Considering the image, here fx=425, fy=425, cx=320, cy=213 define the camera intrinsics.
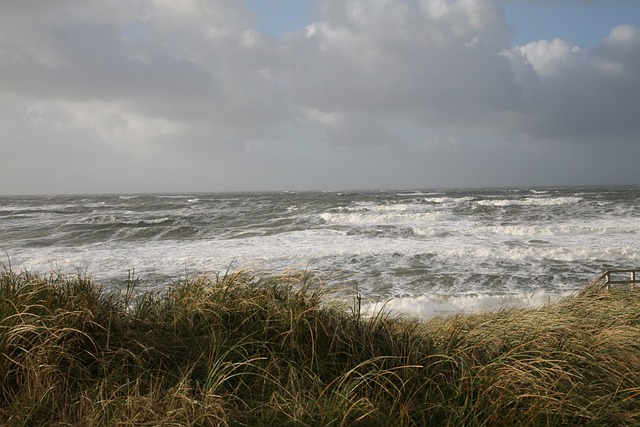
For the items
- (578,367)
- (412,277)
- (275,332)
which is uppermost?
(275,332)

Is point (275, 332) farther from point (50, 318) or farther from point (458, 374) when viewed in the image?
point (50, 318)

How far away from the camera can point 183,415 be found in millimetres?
2562

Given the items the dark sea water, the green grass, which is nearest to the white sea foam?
the dark sea water

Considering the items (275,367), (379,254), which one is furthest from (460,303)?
(275,367)

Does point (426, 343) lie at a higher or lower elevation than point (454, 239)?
higher

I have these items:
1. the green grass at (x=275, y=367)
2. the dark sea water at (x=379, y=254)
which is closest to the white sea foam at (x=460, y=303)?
the dark sea water at (x=379, y=254)

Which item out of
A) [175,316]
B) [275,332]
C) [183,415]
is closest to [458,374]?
[275,332]

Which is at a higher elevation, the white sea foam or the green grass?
the green grass

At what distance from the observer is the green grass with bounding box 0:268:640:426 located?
2.65m

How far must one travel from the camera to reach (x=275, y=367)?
3.19m

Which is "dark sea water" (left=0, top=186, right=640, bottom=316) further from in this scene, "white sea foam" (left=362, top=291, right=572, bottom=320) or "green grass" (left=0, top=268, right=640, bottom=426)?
"green grass" (left=0, top=268, right=640, bottom=426)

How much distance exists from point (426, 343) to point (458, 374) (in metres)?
0.50

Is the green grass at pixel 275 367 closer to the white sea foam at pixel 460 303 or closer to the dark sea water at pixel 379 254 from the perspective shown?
the dark sea water at pixel 379 254

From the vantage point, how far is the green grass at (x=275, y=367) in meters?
2.65
